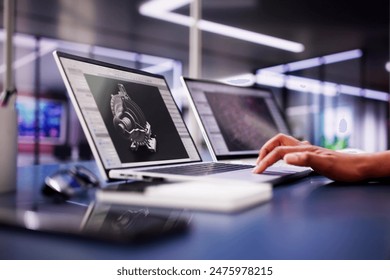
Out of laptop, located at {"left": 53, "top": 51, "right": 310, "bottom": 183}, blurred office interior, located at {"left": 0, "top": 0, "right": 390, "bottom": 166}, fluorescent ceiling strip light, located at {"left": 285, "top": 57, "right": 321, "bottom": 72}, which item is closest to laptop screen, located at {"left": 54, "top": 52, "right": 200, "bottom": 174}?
laptop, located at {"left": 53, "top": 51, "right": 310, "bottom": 183}

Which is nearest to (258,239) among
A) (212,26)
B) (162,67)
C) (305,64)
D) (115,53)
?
(212,26)

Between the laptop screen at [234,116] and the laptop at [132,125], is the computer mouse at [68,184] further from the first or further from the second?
the laptop screen at [234,116]

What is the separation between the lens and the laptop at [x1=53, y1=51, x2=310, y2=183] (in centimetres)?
81

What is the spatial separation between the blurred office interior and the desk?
94.6 inches

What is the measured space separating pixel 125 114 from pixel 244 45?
23.4 feet

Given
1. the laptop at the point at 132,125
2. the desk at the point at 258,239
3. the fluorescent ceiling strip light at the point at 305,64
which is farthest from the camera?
the fluorescent ceiling strip light at the point at 305,64

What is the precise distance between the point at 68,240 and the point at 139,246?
98mm

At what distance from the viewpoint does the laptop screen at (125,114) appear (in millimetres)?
842

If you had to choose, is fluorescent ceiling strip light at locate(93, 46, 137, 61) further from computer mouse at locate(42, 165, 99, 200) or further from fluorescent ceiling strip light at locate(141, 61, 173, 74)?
computer mouse at locate(42, 165, 99, 200)

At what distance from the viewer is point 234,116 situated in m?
1.53

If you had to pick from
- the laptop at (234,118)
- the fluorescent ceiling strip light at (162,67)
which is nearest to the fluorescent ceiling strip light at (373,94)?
the fluorescent ceiling strip light at (162,67)

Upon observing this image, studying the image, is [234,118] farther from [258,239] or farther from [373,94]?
[373,94]

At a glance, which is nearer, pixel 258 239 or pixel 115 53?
pixel 258 239

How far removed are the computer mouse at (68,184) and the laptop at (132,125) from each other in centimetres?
6
